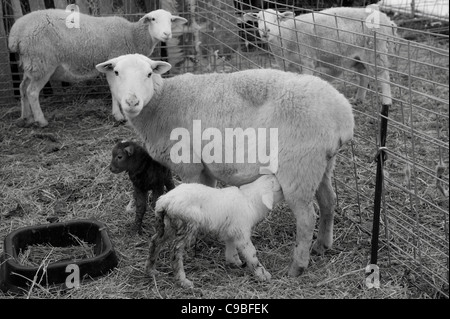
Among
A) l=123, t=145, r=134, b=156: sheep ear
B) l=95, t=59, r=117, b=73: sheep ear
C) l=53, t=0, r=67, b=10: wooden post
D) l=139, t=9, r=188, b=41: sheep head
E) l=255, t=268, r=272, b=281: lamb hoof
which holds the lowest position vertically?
l=255, t=268, r=272, b=281: lamb hoof

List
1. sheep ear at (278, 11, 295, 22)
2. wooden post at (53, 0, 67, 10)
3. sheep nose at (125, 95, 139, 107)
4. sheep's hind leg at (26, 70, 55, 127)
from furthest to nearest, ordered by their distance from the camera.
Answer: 1. wooden post at (53, 0, 67, 10)
2. sheep's hind leg at (26, 70, 55, 127)
3. sheep ear at (278, 11, 295, 22)
4. sheep nose at (125, 95, 139, 107)

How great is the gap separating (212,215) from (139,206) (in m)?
1.02

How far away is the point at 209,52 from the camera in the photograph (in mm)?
8242

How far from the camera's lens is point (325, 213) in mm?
4145

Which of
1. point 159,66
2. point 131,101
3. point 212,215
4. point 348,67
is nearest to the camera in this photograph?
point 212,215

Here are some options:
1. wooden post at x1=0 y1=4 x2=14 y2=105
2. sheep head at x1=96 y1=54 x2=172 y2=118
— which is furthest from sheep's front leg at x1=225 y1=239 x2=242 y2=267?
wooden post at x1=0 y1=4 x2=14 y2=105

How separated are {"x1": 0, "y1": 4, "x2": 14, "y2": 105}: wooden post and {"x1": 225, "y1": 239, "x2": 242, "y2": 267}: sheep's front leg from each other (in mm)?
4968

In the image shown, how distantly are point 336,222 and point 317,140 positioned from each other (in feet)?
4.19

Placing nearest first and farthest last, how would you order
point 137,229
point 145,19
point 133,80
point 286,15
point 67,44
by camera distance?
point 133,80 < point 137,229 < point 67,44 < point 145,19 < point 286,15

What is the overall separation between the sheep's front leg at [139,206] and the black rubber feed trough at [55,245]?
351mm

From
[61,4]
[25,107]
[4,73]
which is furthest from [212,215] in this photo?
[61,4]

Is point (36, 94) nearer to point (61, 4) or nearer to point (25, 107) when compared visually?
point (25, 107)

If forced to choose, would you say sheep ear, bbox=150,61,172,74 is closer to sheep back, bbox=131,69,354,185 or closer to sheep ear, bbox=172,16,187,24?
sheep back, bbox=131,69,354,185

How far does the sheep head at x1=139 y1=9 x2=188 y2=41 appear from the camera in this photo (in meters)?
7.14
